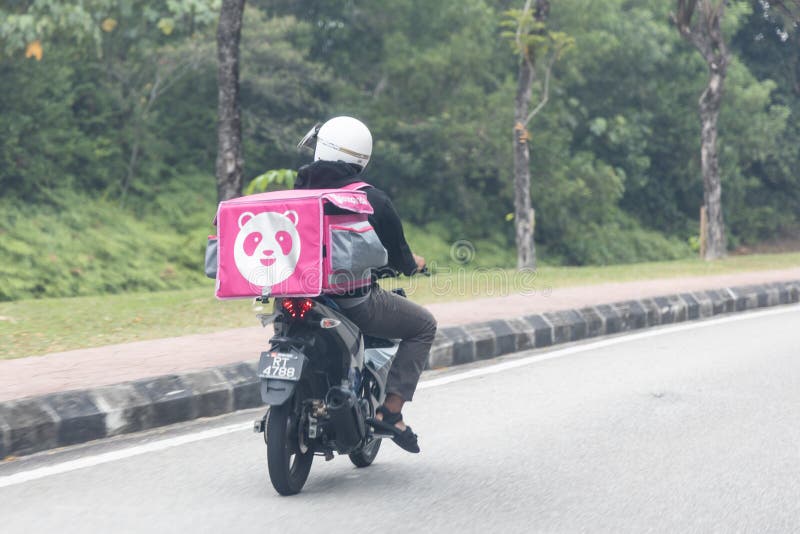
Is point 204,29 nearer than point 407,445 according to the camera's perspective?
No

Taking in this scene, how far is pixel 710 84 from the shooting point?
2298cm

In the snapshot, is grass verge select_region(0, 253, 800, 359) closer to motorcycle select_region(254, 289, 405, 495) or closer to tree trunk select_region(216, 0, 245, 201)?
tree trunk select_region(216, 0, 245, 201)

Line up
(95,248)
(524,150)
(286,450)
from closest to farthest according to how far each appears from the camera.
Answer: (286,450)
(524,150)
(95,248)

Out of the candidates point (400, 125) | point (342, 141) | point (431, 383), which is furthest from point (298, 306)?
point (400, 125)

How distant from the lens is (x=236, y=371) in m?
7.49

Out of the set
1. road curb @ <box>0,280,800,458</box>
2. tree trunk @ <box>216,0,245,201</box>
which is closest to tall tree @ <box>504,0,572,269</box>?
tree trunk @ <box>216,0,245,201</box>

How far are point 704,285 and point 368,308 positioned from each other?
10894 mm

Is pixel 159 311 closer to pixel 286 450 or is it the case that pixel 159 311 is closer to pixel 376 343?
pixel 376 343

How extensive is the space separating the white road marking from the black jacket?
1854 mm

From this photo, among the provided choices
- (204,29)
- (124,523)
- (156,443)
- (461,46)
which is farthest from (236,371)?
(461,46)

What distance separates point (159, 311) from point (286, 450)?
7.89 meters

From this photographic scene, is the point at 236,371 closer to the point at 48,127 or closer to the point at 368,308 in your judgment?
the point at 368,308

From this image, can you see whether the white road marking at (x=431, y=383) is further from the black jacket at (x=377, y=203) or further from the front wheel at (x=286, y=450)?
the black jacket at (x=377, y=203)

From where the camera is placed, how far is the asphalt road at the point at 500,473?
4.62m
